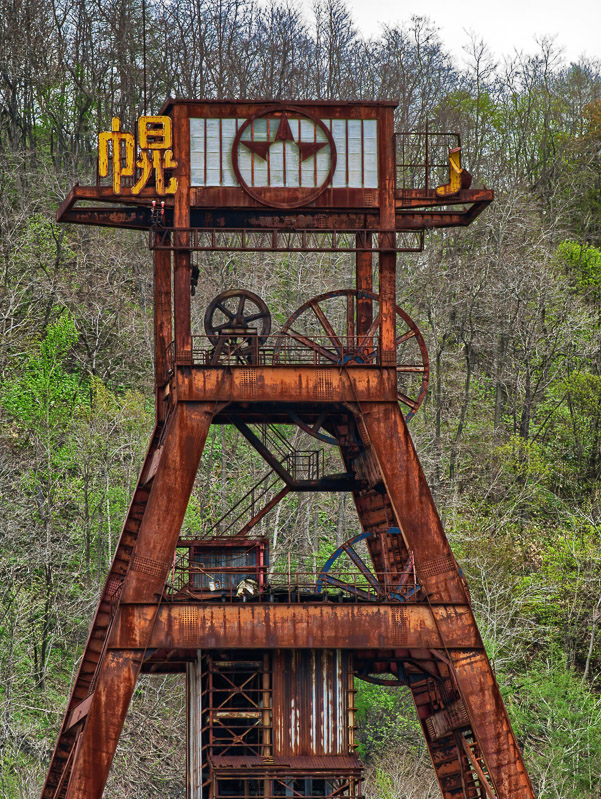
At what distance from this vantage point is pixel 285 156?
32594 mm

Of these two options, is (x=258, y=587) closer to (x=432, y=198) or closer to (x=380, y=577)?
(x=380, y=577)

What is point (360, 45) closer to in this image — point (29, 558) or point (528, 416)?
point (528, 416)

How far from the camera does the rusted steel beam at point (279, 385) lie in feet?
104

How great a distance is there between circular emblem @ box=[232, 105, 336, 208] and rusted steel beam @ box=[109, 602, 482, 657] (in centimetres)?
712

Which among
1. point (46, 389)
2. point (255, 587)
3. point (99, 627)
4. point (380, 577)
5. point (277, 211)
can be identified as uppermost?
point (46, 389)

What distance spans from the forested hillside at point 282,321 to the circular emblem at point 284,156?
18.2 meters

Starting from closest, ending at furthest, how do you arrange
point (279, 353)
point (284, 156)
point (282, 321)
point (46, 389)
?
point (284, 156) < point (279, 353) < point (46, 389) < point (282, 321)

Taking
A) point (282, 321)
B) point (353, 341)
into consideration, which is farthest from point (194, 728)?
point (282, 321)

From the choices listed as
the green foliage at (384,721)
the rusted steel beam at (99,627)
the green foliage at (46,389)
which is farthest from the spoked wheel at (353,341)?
the green foliage at (46,389)

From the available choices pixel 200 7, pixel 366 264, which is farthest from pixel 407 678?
pixel 200 7

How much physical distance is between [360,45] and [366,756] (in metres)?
37.4

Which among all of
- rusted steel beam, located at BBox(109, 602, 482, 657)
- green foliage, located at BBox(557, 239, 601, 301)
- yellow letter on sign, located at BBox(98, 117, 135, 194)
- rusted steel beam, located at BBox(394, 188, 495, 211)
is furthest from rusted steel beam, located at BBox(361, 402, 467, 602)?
green foliage, located at BBox(557, 239, 601, 301)

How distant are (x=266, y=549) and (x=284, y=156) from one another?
738cm

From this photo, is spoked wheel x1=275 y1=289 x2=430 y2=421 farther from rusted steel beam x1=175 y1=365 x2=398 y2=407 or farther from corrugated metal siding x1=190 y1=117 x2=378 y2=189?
corrugated metal siding x1=190 y1=117 x2=378 y2=189
